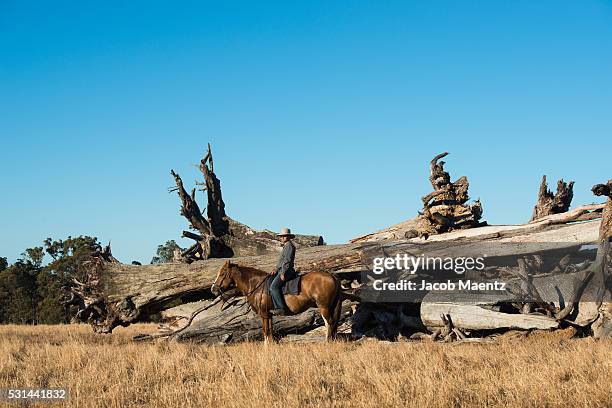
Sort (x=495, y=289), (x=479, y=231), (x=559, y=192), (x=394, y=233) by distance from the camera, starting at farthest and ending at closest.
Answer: (x=394, y=233) < (x=559, y=192) < (x=479, y=231) < (x=495, y=289)

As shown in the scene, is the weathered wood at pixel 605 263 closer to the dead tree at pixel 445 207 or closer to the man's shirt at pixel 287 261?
the dead tree at pixel 445 207

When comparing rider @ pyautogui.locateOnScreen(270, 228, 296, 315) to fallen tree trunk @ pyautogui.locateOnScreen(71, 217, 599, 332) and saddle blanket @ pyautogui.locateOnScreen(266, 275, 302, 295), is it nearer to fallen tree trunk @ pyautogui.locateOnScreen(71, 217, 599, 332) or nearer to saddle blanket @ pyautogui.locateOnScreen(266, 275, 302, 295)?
saddle blanket @ pyautogui.locateOnScreen(266, 275, 302, 295)

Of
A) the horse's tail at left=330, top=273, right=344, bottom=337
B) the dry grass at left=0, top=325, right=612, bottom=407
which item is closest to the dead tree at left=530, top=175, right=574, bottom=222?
the dry grass at left=0, top=325, right=612, bottom=407

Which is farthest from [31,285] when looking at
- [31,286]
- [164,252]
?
[164,252]

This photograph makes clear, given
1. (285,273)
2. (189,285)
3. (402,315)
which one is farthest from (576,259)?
(189,285)

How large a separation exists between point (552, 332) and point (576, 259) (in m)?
2.83

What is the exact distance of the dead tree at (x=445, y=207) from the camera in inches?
657

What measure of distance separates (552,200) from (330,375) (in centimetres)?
1097

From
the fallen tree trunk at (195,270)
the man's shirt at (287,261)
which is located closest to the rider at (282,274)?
the man's shirt at (287,261)

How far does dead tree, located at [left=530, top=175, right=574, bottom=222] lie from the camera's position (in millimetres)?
16672

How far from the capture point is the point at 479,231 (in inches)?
622

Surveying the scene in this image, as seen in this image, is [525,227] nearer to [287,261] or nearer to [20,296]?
[287,261]

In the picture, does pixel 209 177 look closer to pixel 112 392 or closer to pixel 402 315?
pixel 402 315

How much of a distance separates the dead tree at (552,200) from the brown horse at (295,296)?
21.7 ft
